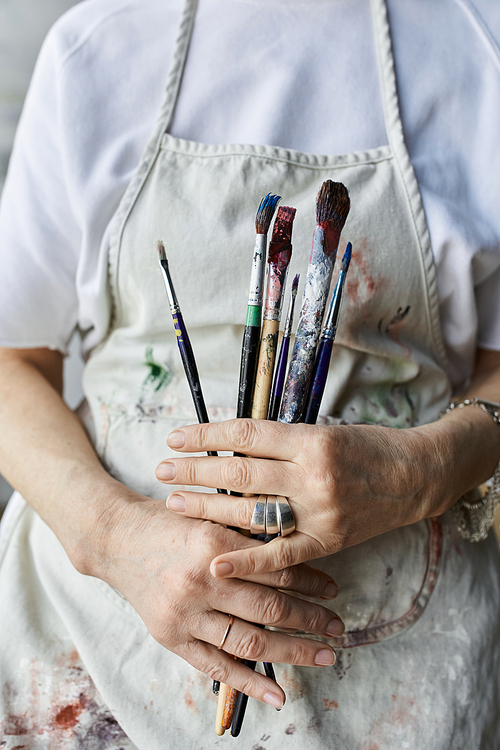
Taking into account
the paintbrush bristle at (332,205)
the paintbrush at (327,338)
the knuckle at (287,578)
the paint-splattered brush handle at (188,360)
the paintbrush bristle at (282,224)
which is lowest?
the knuckle at (287,578)

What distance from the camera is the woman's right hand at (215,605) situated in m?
0.46

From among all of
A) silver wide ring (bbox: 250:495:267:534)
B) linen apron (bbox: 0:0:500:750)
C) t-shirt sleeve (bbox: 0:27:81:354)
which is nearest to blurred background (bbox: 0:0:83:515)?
t-shirt sleeve (bbox: 0:27:81:354)

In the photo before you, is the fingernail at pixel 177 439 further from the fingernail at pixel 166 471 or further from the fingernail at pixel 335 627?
the fingernail at pixel 335 627

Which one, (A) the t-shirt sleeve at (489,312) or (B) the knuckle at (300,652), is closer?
(B) the knuckle at (300,652)

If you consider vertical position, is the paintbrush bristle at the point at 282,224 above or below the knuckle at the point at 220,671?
above

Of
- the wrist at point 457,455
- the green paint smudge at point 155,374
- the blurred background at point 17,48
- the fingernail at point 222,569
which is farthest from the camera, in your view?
the blurred background at point 17,48

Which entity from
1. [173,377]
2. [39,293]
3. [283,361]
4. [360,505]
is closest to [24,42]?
[39,293]

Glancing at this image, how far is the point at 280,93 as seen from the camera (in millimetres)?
578

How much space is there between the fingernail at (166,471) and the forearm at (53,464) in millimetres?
79

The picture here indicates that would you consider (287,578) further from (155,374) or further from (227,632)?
(155,374)

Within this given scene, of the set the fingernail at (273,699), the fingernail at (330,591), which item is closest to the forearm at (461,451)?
the fingernail at (330,591)

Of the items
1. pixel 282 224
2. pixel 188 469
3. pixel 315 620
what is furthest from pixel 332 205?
pixel 315 620

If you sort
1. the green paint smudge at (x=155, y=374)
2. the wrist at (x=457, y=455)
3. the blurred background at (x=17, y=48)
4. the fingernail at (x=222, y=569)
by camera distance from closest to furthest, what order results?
the fingernail at (x=222, y=569) → the wrist at (x=457, y=455) → the green paint smudge at (x=155, y=374) → the blurred background at (x=17, y=48)

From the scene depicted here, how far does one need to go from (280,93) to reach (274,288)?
26 cm
